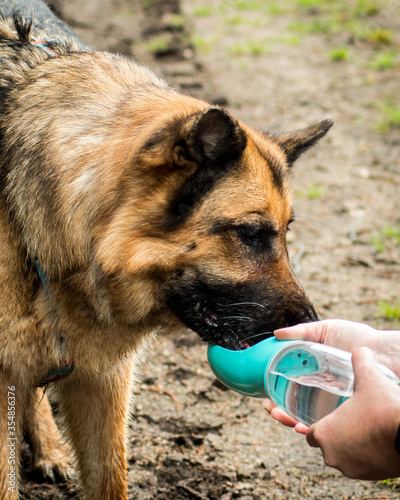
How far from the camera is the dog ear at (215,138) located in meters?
2.34

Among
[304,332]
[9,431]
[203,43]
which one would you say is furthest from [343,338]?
[203,43]

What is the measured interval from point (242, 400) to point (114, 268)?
1.93 meters

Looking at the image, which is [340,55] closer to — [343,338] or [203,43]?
[203,43]

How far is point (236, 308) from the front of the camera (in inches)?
101

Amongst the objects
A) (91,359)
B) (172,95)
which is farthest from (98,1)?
(91,359)

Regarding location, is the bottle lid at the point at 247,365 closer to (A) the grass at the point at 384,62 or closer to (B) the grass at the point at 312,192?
(B) the grass at the point at 312,192

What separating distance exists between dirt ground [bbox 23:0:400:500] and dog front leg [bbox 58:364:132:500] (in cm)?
26

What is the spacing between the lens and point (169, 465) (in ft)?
11.3

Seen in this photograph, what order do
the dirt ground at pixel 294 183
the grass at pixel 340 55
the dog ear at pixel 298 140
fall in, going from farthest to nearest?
1. the grass at pixel 340 55
2. the dirt ground at pixel 294 183
3. the dog ear at pixel 298 140

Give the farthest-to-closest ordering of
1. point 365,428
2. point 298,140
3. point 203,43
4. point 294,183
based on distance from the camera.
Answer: point 203,43, point 294,183, point 298,140, point 365,428

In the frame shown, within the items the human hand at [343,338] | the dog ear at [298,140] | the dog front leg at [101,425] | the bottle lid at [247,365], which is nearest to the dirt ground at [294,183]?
the dog front leg at [101,425]

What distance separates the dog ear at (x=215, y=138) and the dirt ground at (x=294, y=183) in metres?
1.96

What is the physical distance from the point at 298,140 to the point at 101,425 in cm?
191

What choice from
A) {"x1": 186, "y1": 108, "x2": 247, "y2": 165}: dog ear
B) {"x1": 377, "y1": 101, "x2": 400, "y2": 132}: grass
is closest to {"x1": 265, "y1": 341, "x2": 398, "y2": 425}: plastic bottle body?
{"x1": 186, "y1": 108, "x2": 247, "y2": 165}: dog ear
